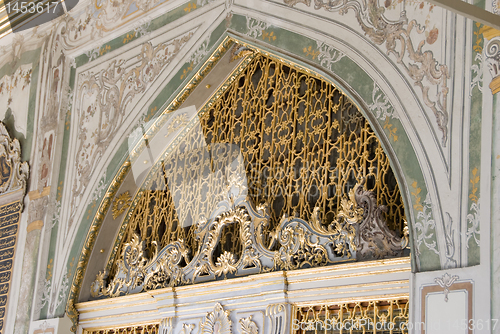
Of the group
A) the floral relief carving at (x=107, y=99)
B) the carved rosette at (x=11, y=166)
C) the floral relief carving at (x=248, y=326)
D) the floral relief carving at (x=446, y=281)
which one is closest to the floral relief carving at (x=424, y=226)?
the floral relief carving at (x=446, y=281)

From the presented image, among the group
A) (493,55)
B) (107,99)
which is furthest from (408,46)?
(107,99)

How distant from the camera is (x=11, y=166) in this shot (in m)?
5.79

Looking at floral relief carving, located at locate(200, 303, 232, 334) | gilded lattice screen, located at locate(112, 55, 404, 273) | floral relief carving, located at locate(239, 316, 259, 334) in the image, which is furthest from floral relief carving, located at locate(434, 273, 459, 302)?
floral relief carving, located at locate(200, 303, 232, 334)

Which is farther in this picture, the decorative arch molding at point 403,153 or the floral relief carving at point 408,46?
the floral relief carving at point 408,46

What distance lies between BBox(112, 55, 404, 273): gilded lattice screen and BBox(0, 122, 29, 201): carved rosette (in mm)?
1335

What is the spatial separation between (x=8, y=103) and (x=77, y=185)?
1.59 meters

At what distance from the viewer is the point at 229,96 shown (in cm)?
462

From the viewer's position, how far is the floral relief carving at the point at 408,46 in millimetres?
3107

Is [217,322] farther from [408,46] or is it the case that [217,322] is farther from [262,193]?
[408,46]

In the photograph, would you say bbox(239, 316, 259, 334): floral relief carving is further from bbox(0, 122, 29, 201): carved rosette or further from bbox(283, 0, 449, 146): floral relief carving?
bbox(0, 122, 29, 201): carved rosette

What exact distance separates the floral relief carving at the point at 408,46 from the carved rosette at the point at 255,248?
636 millimetres

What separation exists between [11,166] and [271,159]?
2.90 metres

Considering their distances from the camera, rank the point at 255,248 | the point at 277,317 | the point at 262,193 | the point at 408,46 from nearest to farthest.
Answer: the point at 408,46 < the point at 277,317 < the point at 255,248 < the point at 262,193

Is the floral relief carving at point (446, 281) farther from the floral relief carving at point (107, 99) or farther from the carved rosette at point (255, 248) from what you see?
the floral relief carving at point (107, 99)
